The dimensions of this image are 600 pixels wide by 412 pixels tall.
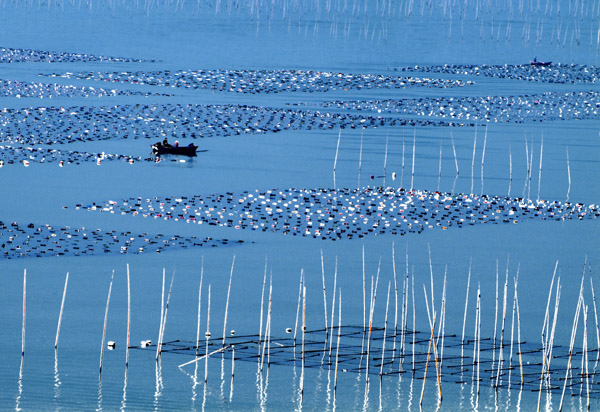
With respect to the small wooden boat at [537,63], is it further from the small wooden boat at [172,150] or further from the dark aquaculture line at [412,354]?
the dark aquaculture line at [412,354]

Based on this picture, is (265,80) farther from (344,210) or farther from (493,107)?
(344,210)

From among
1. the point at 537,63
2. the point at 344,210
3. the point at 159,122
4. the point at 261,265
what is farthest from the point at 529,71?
the point at 261,265

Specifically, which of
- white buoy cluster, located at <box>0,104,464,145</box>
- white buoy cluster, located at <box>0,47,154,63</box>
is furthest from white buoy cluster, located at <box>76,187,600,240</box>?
white buoy cluster, located at <box>0,47,154,63</box>

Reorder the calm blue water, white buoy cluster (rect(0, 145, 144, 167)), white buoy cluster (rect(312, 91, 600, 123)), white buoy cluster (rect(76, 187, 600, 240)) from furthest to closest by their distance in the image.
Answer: white buoy cluster (rect(312, 91, 600, 123)), white buoy cluster (rect(0, 145, 144, 167)), white buoy cluster (rect(76, 187, 600, 240)), the calm blue water

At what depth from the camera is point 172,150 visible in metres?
41.2

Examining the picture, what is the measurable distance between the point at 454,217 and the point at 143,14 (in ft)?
317

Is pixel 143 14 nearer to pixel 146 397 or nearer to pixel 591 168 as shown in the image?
pixel 591 168

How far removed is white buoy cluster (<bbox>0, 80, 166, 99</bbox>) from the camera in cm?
5744

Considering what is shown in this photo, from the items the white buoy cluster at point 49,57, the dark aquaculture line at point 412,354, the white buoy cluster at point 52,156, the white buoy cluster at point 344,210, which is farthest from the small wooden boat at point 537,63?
the dark aquaculture line at point 412,354

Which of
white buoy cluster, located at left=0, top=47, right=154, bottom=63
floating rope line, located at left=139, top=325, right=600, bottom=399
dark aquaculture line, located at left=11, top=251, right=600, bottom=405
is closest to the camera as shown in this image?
dark aquaculture line, located at left=11, top=251, right=600, bottom=405

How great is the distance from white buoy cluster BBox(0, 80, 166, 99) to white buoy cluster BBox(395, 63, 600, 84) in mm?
20961

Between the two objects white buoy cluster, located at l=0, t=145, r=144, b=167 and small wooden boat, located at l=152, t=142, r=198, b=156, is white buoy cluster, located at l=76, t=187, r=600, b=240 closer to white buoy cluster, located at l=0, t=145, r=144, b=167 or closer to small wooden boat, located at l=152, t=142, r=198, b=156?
white buoy cluster, located at l=0, t=145, r=144, b=167

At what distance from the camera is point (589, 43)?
9931 cm

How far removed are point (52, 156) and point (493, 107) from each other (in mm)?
23004
